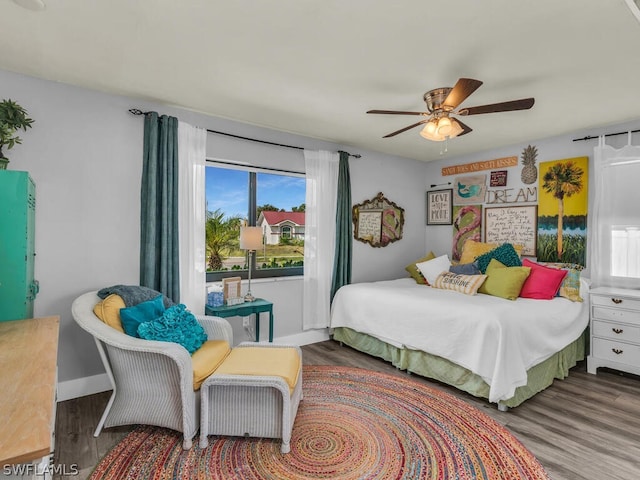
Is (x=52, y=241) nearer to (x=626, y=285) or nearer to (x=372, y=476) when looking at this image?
(x=372, y=476)

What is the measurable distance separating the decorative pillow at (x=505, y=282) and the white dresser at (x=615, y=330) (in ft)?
2.14

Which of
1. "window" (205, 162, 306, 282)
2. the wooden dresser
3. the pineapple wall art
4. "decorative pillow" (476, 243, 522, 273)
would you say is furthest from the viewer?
the pineapple wall art

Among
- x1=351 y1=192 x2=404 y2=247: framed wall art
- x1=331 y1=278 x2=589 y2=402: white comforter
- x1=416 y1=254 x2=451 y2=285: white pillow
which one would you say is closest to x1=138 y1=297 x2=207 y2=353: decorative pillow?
x1=331 y1=278 x2=589 y2=402: white comforter

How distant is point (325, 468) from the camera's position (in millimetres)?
2010

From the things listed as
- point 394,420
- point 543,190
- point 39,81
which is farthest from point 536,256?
point 39,81

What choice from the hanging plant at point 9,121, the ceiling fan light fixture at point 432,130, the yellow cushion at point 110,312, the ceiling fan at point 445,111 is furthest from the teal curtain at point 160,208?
the ceiling fan light fixture at point 432,130

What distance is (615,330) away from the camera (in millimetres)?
3225

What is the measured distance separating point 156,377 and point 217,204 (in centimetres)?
201

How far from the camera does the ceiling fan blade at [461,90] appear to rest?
6.87 ft

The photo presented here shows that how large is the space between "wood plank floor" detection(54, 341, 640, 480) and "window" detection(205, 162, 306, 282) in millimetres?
1633

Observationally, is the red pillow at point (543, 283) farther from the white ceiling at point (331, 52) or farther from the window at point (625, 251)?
the white ceiling at point (331, 52)

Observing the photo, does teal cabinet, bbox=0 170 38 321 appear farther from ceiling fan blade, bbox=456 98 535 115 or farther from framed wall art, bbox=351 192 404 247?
framed wall art, bbox=351 192 404 247

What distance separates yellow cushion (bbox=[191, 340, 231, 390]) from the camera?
86.1 inches

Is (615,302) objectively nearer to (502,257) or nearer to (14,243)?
(502,257)
